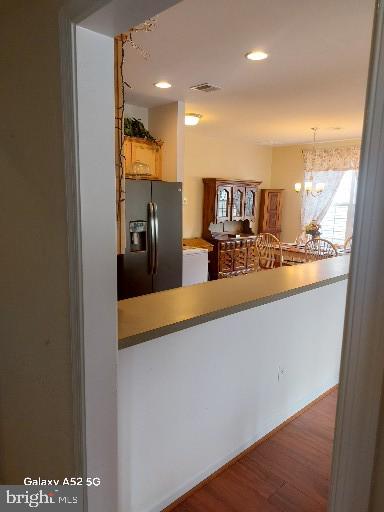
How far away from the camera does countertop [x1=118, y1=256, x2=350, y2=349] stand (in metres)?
1.40

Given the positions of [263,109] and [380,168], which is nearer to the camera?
[380,168]

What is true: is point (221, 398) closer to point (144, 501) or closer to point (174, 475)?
point (174, 475)

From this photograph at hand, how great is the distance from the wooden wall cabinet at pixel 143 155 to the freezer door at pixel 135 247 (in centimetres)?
45

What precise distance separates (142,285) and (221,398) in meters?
2.03

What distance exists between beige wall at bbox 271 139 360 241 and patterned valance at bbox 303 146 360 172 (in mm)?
169

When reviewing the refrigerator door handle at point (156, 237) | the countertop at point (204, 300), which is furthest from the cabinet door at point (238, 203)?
the countertop at point (204, 300)

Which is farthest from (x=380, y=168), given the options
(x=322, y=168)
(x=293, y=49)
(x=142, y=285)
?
(x=322, y=168)

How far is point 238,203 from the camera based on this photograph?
629 cm

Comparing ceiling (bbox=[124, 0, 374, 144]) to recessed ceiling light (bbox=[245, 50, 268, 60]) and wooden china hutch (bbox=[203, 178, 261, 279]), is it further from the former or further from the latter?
wooden china hutch (bbox=[203, 178, 261, 279])

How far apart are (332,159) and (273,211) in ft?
4.67

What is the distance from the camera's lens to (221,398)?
5.91 feet

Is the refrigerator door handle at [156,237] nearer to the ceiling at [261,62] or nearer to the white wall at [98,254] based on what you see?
the ceiling at [261,62]

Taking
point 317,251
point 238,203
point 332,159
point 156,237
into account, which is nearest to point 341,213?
point 332,159

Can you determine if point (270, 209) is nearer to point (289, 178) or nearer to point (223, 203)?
point (289, 178)
